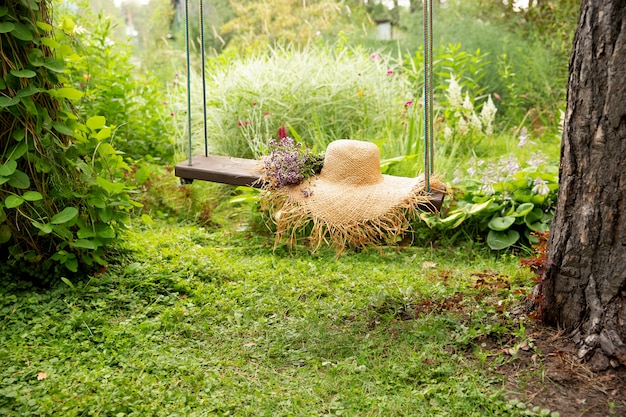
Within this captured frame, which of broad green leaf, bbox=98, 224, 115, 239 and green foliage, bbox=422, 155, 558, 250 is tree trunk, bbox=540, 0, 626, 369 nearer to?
green foliage, bbox=422, 155, 558, 250

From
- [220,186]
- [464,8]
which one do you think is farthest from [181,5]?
[220,186]

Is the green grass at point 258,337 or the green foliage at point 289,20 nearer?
the green grass at point 258,337

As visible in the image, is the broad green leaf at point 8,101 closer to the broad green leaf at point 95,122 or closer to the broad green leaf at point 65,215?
the broad green leaf at point 95,122

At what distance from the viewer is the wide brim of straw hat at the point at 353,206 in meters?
3.01

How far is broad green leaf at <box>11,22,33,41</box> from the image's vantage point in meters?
2.99

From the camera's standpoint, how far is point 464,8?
10117 mm

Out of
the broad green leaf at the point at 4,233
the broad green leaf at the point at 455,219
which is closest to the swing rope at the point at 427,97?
the broad green leaf at the point at 455,219

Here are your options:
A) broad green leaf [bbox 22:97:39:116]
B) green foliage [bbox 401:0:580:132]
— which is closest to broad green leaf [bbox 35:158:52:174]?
broad green leaf [bbox 22:97:39:116]

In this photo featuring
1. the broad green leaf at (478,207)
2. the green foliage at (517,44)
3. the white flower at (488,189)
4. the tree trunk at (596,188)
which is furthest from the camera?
the green foliage at (517,44)

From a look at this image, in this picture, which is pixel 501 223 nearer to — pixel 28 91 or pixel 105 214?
pixel 105 214

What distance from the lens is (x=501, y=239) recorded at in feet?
13.4

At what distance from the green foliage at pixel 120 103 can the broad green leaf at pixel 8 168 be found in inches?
78.7

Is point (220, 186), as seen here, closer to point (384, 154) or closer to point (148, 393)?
point (384, 154)

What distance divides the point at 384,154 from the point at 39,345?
9.81 ft
